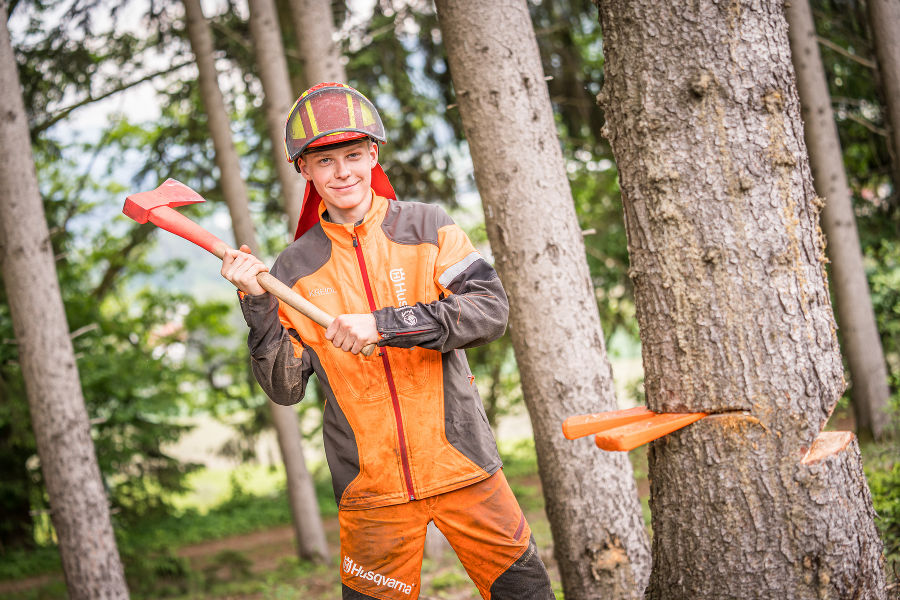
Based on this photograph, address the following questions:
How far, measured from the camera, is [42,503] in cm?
974

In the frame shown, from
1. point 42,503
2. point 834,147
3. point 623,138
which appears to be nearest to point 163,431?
point 42,503

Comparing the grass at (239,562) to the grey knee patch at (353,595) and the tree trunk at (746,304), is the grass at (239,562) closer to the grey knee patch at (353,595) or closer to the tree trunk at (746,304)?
the tree trunk at (746,304)

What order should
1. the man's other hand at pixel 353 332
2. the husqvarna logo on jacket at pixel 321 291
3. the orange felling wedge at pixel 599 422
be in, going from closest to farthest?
the man's other hand at pixel 353 332
the orange felling wedge at pixel 599 422
the husqvarna logo on jacket at pixel 321 291

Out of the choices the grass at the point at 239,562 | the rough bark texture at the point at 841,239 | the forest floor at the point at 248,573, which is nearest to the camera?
the grass at the point at 239,562

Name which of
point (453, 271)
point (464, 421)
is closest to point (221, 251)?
point (453, 271)

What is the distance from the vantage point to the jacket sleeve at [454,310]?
239 centimetres

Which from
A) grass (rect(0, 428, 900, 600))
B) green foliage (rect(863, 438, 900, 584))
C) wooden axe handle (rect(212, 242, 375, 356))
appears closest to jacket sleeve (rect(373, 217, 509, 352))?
wooden axe handle (rect(212, 242, 375, 356))

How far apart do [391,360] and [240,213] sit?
22.4 ft

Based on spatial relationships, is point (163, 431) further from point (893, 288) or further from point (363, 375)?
point (893, 288)

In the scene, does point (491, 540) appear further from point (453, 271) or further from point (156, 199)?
point (156, 199)

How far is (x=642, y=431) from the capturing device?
2297 millimetres

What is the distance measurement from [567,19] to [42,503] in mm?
9831

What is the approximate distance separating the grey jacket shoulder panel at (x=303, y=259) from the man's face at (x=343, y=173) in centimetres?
16

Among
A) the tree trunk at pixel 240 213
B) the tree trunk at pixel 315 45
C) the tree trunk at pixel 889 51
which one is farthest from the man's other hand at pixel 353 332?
the tree trunk at pixel 889 51
